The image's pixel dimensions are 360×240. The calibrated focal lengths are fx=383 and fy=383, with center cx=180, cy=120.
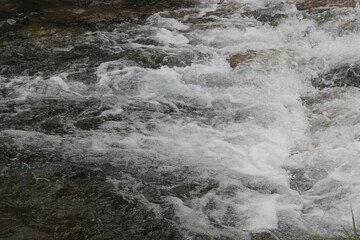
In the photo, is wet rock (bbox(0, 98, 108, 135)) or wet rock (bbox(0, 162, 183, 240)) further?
wet rock (bbox(0, 98, 108, 135))

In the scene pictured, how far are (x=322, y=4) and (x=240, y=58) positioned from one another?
2742 millimetres

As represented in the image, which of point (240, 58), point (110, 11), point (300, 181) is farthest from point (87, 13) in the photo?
point (300, 181)

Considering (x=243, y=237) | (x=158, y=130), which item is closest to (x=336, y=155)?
(x=243, y=237)

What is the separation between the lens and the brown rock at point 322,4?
760cm

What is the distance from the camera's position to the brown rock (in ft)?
24.9

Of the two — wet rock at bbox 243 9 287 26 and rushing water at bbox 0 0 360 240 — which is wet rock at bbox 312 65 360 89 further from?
wet rock at bbox 243 9 287 26

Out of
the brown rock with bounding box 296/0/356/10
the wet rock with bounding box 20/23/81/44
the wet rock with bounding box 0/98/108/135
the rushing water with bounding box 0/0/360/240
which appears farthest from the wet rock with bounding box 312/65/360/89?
the wet rock with bounding box 20/23/81/44

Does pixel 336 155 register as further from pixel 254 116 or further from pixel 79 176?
pixel 79 176

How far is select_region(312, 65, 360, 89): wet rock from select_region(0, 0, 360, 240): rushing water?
2 centimetres

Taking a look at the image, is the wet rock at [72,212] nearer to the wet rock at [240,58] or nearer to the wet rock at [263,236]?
the wet rock at [263,236]

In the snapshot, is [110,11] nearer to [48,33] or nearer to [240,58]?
[48,33]

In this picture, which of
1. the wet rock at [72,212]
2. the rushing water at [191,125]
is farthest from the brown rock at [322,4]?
the wet rock at [72,212]

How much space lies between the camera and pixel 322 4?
791 cm

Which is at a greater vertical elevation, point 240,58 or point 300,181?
point 240,58
